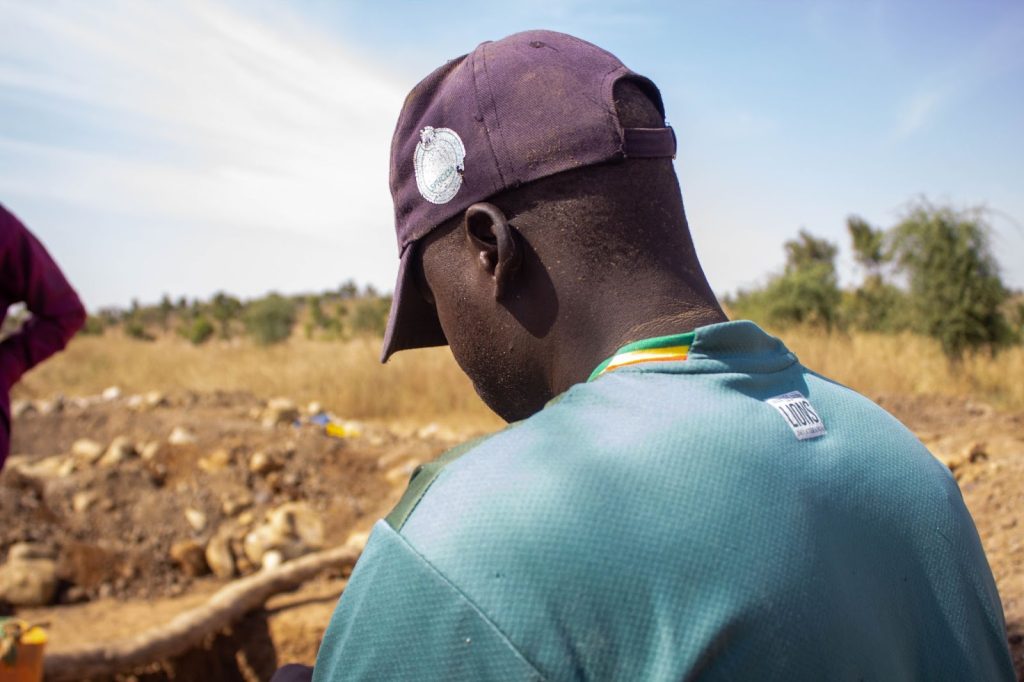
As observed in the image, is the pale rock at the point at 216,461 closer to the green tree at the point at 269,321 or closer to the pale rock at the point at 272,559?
the pale rock at the point at 272,559

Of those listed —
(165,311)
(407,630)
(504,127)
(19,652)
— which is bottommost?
(165,311)

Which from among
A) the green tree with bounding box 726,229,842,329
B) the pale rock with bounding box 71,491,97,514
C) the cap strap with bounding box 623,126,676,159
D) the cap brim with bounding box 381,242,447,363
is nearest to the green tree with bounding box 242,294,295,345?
the green tree with bounding box 726,229,842,329

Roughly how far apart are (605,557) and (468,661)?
0.18 m

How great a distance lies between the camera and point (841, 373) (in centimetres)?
1183

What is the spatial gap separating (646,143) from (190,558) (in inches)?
234

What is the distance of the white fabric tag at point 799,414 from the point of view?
1.07 m

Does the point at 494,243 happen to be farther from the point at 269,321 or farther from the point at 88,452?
→ the point at 269,321

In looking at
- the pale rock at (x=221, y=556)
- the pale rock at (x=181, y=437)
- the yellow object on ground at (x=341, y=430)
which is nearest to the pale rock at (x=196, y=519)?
the pale rock at (x=221, y=556)

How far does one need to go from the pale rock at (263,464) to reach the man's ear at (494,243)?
7139 millimetres

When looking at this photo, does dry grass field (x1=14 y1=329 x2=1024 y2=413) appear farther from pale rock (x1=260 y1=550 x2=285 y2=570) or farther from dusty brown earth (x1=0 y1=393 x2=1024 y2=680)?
pale rock (x1=260 y1=550 x2=285 y2=570)

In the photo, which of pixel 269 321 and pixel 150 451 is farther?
pixel 269 321

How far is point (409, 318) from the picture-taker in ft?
5.22

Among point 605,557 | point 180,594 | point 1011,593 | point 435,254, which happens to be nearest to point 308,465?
point 180,594

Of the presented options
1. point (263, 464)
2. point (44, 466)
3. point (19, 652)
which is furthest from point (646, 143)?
point (44, 466)
